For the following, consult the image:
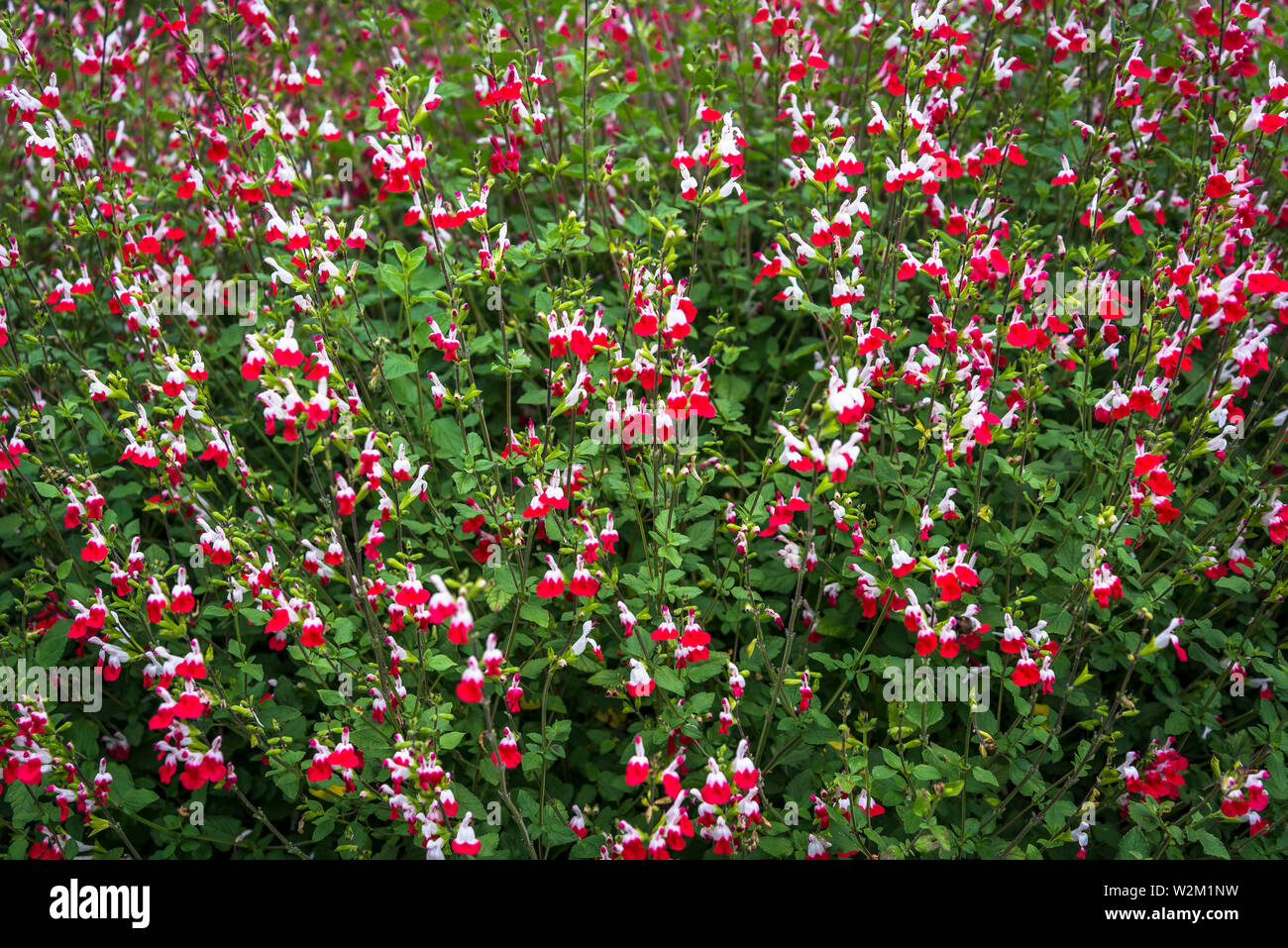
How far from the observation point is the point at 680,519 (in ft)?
12.2

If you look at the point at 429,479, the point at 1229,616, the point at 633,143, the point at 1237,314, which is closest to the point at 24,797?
the point at 429,479

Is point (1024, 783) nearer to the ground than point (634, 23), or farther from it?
nearer to the ground

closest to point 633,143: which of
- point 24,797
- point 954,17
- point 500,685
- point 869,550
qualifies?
point 954,17

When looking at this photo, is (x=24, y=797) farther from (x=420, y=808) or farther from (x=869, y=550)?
(x=869, y=550)

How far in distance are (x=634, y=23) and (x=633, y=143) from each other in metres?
1.08

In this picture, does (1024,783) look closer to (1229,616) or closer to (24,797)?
(1229,616)

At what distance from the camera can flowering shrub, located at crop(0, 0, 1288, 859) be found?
3.21 metres

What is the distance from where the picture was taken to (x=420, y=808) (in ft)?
9.85

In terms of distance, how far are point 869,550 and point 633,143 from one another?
2645 millimetres

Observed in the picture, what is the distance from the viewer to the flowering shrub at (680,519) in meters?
3.21

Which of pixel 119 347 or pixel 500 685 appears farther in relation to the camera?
pixel 119 347
